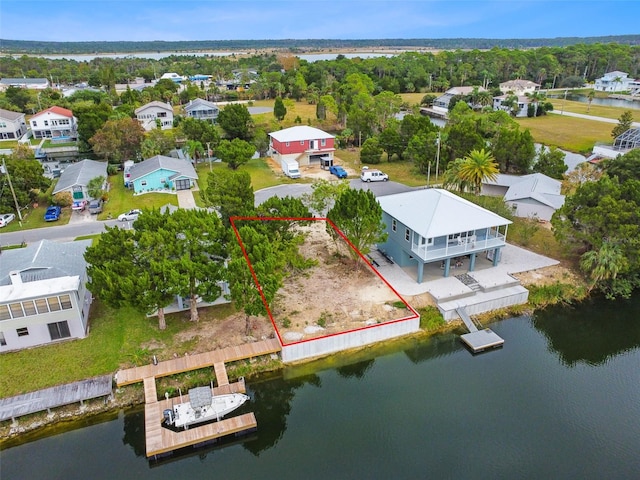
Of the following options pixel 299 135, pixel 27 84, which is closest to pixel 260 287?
pixel 299 135

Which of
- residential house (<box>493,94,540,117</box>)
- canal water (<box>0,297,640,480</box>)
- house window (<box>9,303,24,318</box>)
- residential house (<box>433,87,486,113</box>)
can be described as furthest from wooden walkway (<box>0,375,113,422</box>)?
residential house (<box>433,87,486,113</box>)

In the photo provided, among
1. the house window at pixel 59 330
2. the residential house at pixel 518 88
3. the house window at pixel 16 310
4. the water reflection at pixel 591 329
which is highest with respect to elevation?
the residential house at pixel 518 88

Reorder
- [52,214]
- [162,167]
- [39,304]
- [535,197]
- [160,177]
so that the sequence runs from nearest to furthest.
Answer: [39,304] < [535,197] < [52,214] < [162,167] < [160,177]

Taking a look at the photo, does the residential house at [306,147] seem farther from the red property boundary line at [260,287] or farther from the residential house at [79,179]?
the red property boundary line at [260,287]

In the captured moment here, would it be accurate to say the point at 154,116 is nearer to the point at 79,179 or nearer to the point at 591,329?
the point at 79,179

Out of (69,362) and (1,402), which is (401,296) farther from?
(1,402)

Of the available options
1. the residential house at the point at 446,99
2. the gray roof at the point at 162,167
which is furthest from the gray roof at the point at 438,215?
the residential house at the point at 446,99
